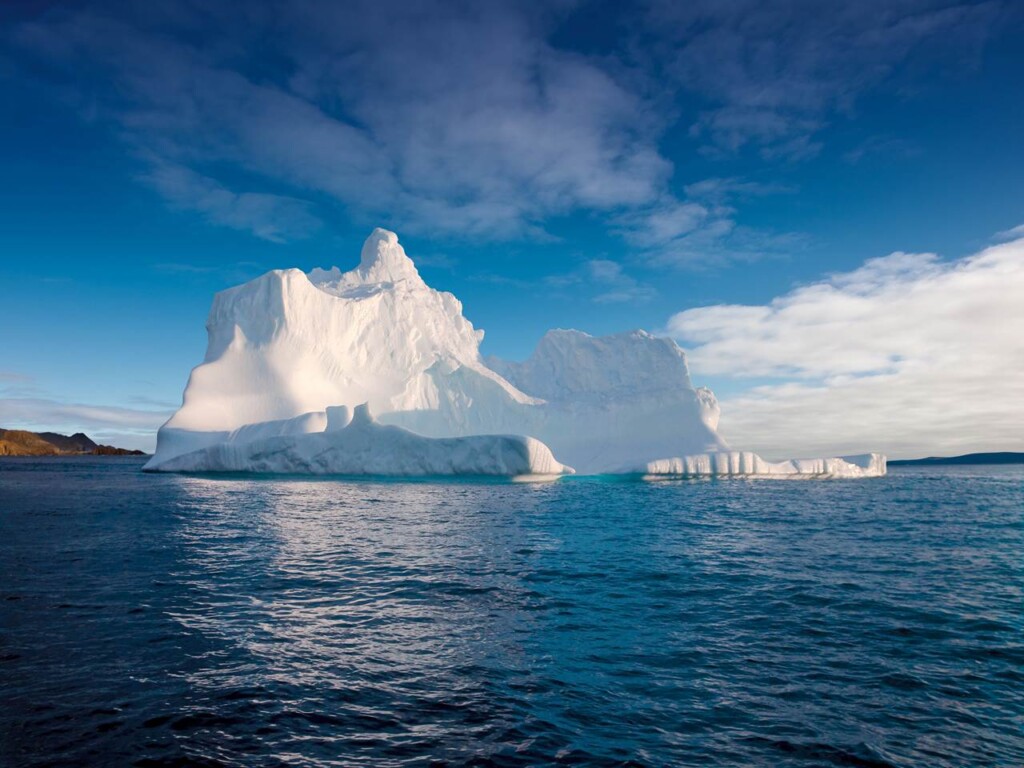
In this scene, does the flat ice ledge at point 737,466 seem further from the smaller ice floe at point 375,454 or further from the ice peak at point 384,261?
the ice peak at point 384,261

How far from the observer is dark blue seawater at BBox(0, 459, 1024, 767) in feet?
16.4

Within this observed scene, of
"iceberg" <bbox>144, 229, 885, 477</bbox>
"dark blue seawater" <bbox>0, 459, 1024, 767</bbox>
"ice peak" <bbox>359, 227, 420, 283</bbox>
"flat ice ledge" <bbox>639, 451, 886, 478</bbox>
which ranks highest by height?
"ice peak" <bbox>359, 227, 420, 283</bbox>

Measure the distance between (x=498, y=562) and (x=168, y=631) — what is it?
644 centimetres

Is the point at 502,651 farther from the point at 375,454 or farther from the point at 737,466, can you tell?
the point at 737,466

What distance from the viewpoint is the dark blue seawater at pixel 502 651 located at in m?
4.99

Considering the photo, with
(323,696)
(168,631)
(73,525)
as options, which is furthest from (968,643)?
(73,525)

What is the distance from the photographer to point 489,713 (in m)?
5.51

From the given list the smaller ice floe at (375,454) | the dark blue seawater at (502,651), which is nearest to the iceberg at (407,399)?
the smaller ice floe at (375,454)

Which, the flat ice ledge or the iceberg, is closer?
the iceberg

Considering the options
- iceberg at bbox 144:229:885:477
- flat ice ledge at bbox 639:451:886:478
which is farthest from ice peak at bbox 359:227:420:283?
flat ice ledge at bbox 639:451:886:478

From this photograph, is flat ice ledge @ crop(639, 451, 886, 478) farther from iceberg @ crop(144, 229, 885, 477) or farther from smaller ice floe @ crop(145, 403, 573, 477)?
smaller ice floe @ crop(145, 403, 573, 477)

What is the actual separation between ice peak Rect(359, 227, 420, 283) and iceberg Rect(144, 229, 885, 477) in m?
1.82

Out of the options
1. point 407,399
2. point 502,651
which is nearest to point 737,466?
point 407,399

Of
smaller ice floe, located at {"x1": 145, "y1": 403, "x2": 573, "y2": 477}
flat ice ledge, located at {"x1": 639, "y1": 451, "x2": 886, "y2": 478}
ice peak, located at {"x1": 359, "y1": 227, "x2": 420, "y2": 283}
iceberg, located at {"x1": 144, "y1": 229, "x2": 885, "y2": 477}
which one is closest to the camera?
smaller ice floe, located at {"x1": 145, "y1": 403, "x2": 573, "y2": 477}
